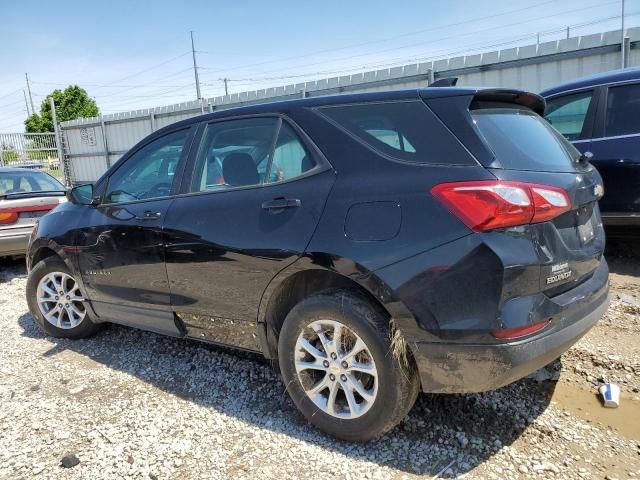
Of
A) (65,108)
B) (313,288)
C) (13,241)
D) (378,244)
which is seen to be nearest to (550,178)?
(378,244)

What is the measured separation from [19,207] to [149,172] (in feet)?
13.1

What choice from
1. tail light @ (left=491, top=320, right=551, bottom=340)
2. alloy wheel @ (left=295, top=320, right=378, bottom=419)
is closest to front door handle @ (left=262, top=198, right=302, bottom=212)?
alloy wheel @ (left=295, top=320, right=378, bottom=419)

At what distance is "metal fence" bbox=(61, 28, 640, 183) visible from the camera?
25.4 feet

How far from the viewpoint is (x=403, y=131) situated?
243 centimetres

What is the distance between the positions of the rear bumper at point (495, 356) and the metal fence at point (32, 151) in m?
20.5

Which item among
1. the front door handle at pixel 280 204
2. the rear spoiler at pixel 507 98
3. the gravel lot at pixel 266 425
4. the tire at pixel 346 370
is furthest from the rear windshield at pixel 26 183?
the rear spoiler at pixel 507 98

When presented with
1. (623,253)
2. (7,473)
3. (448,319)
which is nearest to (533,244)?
(448,319)

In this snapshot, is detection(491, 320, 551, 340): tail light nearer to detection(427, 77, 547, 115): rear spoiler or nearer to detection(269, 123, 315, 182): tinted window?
detection(427, 77, 547, 115): rear spoiler

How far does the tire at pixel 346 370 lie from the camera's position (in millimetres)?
2318

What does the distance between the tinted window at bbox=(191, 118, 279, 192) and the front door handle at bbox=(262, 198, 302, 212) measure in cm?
21

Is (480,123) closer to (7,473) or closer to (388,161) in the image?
(388,161)

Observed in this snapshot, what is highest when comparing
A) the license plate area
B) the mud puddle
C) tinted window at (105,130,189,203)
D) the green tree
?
the green tree

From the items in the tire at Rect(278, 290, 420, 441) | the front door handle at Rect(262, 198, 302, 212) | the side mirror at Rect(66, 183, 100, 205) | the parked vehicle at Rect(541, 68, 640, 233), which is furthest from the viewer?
the parked vehicle at Rect(541, 68, 640, 233)

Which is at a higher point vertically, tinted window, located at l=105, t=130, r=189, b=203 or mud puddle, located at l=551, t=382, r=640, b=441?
tinted window, located at l=105, t=130, r=189, b=203
